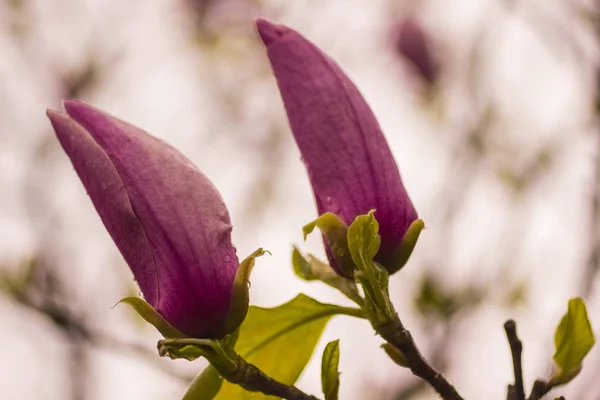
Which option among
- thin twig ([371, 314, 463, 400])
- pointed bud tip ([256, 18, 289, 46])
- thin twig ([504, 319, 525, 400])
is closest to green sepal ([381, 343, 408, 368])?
thin twig ([371, 314, 463, 400])

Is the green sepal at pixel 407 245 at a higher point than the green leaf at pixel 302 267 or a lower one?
higher

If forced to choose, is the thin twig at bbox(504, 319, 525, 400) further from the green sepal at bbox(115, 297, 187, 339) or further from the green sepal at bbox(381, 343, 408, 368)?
the green sepal at bbox(115, 297, 187, 339)

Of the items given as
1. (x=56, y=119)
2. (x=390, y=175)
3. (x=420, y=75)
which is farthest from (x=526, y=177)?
(x=56, y=119)

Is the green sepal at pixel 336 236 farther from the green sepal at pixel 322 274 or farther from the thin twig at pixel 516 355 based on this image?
the thin twig at pixel 516 355

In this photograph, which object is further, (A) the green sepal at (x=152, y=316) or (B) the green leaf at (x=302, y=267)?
(B) the green leaf at (x=302, y=267)

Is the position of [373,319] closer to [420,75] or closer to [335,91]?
[335,91]

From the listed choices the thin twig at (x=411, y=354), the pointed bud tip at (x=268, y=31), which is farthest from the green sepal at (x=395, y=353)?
the pointed bud tip at (x=268, y=31)
